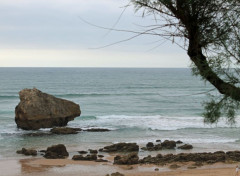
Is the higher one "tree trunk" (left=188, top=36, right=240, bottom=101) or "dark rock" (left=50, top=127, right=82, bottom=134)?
"tree trunk" (left=188, top=36, right=240, bottom=101)

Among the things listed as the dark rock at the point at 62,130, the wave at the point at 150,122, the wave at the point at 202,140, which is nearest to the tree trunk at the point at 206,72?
the wave at the point at 202,140

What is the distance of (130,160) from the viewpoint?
64.1 feet

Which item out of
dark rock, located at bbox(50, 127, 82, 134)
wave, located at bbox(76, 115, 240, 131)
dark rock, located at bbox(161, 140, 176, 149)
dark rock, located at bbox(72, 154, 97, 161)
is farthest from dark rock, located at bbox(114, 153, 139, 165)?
wave, located at bbox(76, 115, 240, 131)

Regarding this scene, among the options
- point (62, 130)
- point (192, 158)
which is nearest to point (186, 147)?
point (192, 158)

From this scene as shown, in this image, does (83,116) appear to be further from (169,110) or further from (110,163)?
(110,163)

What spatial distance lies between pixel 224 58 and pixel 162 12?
1289 millimetres

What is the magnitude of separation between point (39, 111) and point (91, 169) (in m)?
12.6

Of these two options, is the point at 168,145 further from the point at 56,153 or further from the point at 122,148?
the point at 56,153

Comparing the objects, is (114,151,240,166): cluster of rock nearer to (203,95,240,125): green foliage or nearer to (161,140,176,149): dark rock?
(161,140,176,149): dark rock

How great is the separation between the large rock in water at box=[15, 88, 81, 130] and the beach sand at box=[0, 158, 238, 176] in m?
9.96

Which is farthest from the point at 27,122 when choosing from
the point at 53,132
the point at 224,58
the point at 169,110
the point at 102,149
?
the point at 224,58

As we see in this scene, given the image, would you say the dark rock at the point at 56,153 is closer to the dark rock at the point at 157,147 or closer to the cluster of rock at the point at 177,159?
the cluster of rock at the point at 177,159

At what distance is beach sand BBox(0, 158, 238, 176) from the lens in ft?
58.3

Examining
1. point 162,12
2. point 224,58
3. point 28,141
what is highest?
point 162,12
